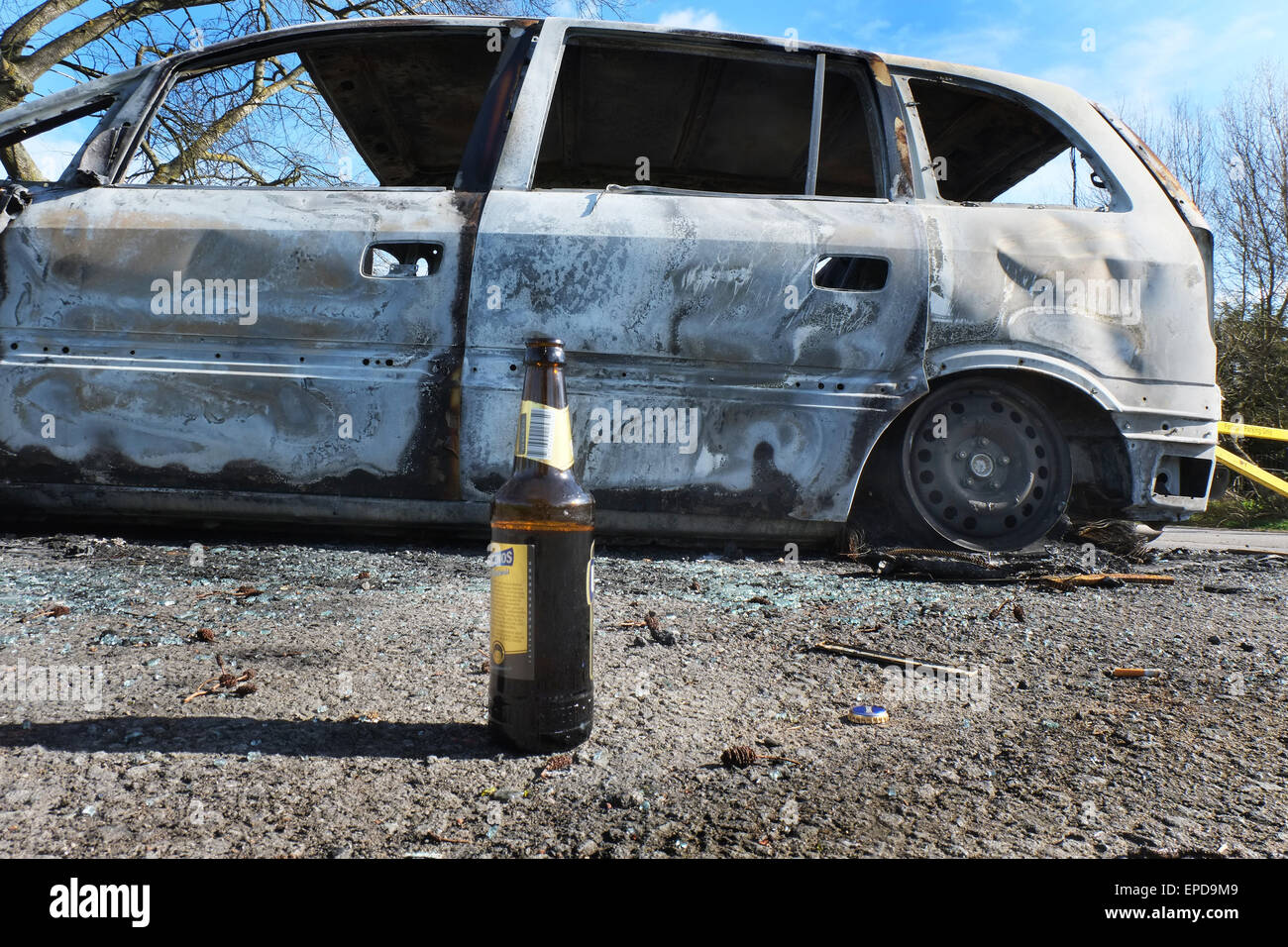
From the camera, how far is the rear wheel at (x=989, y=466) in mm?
3057

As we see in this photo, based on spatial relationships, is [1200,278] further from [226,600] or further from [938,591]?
[226,600]

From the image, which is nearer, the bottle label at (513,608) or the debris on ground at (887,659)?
the bottle label at (513,608)

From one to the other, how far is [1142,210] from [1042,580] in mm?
1540

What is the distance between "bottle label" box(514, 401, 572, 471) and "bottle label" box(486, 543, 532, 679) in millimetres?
182

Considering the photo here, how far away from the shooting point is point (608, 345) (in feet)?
9.55

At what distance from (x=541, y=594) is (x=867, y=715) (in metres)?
0.77

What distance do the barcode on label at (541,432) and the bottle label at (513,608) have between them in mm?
186

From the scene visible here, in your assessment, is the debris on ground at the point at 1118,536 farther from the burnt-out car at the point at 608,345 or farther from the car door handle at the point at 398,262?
the car door handle at the point at 398,262

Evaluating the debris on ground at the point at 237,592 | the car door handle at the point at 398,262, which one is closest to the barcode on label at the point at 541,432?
the debris on ground at the point at 237,592

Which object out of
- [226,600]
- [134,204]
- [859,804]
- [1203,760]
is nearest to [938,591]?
[1203,760]

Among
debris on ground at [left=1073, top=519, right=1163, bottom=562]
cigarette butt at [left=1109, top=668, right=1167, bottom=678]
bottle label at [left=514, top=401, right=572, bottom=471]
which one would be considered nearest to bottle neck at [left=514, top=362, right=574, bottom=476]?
bottle label at [left=514, top=401, right=572, bottom=471]

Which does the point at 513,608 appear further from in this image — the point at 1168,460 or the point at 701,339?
the point at 1168,460

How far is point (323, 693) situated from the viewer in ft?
5.79

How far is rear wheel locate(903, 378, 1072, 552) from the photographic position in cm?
306
